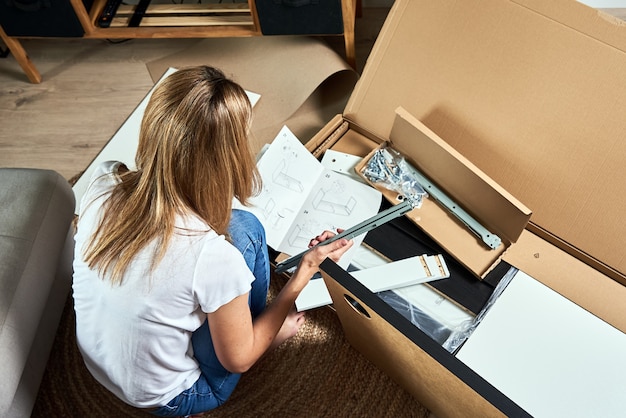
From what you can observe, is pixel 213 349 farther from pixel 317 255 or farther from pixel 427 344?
pixel 427 344

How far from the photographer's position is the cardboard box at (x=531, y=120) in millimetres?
1103

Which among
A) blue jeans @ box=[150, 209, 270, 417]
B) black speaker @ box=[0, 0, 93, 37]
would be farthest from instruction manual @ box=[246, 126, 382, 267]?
black speaker @ box=[0, 0, 93, 37]

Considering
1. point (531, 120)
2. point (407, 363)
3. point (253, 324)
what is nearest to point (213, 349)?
point (253, 324)

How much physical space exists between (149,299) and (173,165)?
203mm

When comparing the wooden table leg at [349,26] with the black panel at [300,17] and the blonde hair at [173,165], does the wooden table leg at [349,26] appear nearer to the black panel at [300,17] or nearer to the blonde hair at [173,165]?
the black panel at [300,17]

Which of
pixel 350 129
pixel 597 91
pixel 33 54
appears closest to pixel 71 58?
pixel 33 54

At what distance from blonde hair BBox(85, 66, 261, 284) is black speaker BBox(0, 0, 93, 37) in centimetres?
92

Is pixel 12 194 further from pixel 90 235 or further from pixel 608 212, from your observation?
pixel 608 212

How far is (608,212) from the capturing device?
3.70 feet

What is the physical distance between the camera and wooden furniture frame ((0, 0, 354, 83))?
5.35 ft

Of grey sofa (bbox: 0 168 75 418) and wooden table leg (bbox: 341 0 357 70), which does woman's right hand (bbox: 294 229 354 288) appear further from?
wooden table leg (bbox: 341 0 357 70)

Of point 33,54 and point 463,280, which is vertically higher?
point 463,280

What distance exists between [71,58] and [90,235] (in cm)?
122

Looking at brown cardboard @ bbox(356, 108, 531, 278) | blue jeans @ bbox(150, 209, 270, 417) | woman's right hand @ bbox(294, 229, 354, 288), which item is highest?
brown cardboard @ bbox(356, 108, 531, 278)
